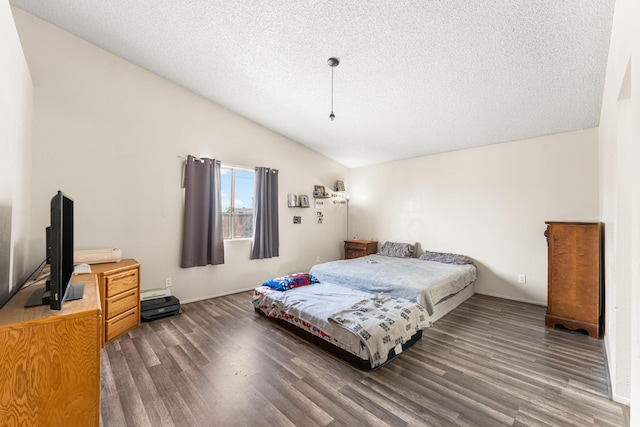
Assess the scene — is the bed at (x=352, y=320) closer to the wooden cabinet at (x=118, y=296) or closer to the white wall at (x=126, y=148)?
the wooden cabinet at (x=118, y=296)

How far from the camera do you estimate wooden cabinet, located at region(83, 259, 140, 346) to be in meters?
2.55

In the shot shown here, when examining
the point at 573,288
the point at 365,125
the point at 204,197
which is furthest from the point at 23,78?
the point at 573,288

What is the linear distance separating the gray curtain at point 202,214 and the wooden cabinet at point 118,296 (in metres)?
0.82

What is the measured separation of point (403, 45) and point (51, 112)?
Result: 3752mm

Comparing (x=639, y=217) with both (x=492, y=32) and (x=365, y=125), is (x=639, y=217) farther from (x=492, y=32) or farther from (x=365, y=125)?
(x=365, y=125)

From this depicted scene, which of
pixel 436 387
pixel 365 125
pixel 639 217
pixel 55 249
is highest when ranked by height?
pixel 365 125

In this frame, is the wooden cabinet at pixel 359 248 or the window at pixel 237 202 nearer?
the window at pixel 237 202

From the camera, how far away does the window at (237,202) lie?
169 inches

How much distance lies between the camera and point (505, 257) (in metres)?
3.97

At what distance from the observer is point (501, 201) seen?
402 centimetres

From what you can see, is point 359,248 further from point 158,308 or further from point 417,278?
point 158,308

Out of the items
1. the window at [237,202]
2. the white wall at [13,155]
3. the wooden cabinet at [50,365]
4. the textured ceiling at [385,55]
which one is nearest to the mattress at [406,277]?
the window at [237,202]

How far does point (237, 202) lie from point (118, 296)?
212 centimetres

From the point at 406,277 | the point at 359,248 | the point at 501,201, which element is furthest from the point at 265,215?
the point at 501,201
